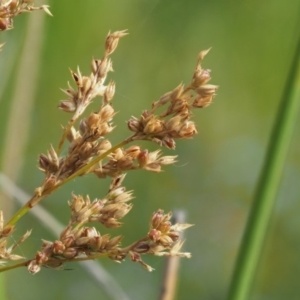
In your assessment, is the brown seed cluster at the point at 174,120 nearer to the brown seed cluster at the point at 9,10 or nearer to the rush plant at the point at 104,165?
the rush plant at the point at 104,165

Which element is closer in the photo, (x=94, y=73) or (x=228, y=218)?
(x=94, y=73)

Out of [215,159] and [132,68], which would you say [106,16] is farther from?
[215,159]

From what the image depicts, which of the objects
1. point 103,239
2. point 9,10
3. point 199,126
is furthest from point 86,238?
point 199,126

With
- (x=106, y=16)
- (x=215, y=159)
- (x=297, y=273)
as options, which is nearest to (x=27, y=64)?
(x=106, y=16)

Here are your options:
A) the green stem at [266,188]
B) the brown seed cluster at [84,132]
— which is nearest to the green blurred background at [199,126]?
the green stem at [266,188]

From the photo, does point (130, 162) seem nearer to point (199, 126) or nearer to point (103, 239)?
point (103, 239)

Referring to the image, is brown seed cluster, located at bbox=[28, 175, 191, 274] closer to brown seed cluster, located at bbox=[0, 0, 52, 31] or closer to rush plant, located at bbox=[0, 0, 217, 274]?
rush plant, located at bbox=[0, 0, 217, 274]
